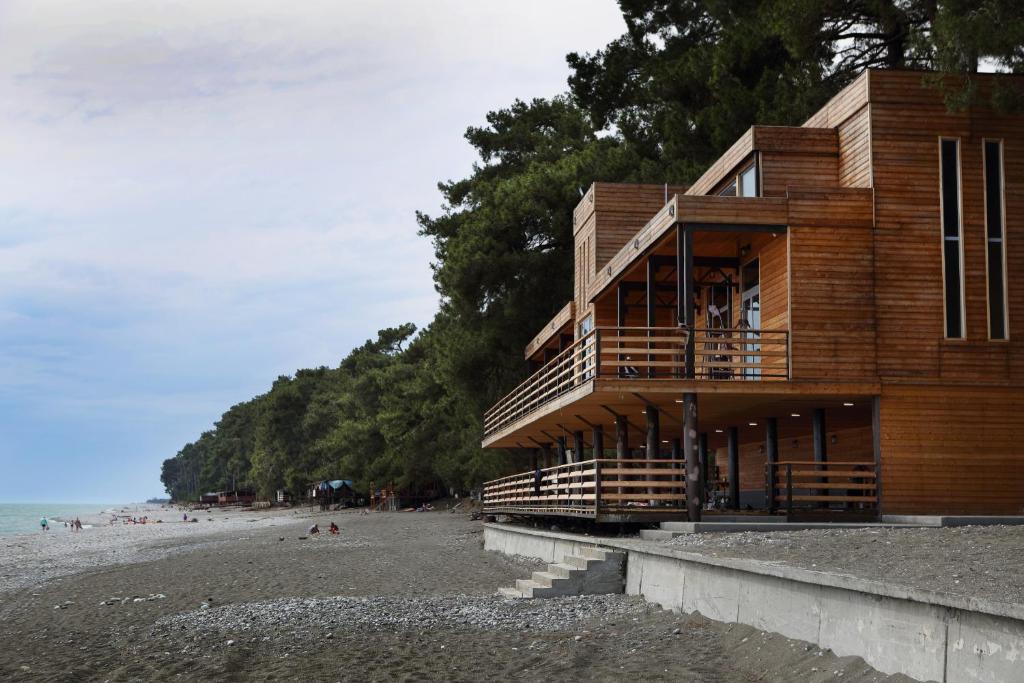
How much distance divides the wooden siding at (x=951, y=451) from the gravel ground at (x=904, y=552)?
323cm

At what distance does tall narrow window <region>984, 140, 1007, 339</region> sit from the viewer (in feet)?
62.4

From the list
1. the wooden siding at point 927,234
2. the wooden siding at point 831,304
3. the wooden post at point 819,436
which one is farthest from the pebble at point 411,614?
the wooden siding at point 927,234

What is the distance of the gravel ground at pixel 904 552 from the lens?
9078mm

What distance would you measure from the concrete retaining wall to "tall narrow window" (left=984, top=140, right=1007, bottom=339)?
9296 millimetres

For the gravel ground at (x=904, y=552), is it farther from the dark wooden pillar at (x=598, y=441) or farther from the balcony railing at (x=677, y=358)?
the dark wooden pillar at (x=598, y=441)

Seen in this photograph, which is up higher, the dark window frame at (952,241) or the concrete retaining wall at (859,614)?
the dark window frame at (952,241)

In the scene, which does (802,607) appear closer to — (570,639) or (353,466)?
(570,639)

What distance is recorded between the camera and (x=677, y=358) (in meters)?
26.2

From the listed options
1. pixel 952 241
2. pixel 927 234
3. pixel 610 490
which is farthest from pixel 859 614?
pixel 610 490

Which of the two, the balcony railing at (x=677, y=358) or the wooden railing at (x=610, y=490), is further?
the balcony railing at (x=677, y=358)

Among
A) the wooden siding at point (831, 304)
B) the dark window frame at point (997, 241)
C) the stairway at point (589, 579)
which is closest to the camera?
the stairway at point (589, 579)

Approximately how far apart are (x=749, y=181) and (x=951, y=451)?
6.77 m

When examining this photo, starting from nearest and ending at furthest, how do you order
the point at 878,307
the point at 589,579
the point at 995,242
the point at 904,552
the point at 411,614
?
the point at 904,552 < the point at 411,614 < the point at 589,579 < the point at 878,307 < the point at 995,242

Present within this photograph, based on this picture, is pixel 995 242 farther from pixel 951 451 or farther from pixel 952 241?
pixel 951 451
